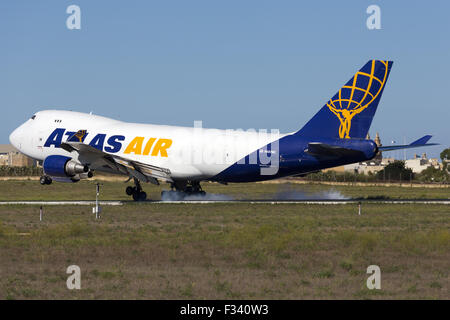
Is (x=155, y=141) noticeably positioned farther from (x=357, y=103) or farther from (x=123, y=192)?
(x=357, y=103)

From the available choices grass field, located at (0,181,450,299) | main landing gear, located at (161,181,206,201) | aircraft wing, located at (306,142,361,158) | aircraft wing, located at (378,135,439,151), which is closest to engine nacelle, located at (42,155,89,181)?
grass field, located at (0,181,450,299)

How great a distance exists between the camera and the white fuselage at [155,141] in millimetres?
48906

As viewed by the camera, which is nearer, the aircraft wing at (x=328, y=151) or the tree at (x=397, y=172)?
the aircraft wing at (x=328, y=151)

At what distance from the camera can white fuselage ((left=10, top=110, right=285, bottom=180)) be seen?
48906 mm

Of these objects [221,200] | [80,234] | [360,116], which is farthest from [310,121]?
[80,234]

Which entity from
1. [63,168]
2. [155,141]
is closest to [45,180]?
[63,168]

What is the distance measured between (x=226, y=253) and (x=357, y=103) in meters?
22.4

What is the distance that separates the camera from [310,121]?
154ft

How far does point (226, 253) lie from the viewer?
25703mm

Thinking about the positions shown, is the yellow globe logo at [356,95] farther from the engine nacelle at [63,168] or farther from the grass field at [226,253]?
the engine nacelle at [63,168]

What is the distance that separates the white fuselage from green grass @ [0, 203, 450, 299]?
7.58 m

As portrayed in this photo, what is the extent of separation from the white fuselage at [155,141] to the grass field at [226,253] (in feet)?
20.0

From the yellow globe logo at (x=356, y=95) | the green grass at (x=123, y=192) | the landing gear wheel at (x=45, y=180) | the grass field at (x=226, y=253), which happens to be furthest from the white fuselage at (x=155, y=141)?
the grass field at (x=226, y=253)
